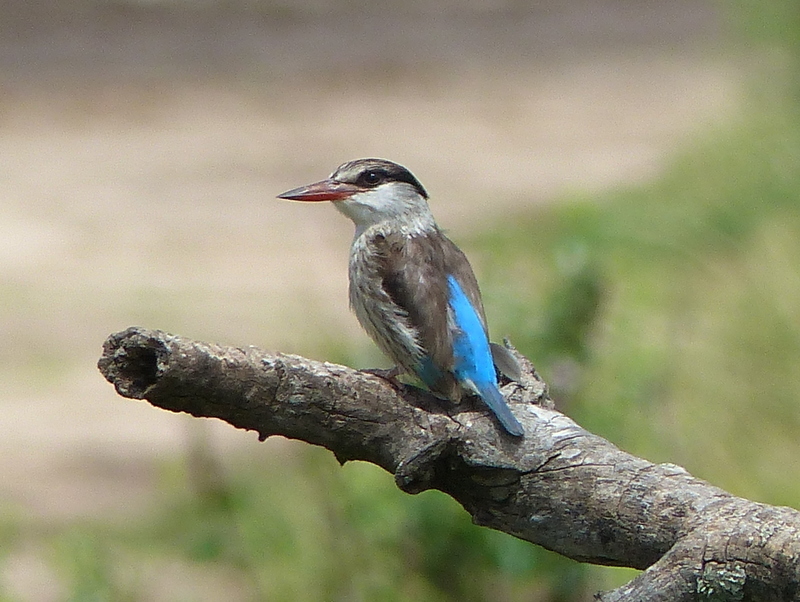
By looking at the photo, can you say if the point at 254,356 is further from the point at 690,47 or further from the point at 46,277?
the point at 690,47

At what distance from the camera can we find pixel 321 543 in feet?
15.5

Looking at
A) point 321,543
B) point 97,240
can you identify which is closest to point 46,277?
point 97,240

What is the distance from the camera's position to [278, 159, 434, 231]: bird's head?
3.30 meters

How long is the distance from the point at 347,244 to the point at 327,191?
6112 mm

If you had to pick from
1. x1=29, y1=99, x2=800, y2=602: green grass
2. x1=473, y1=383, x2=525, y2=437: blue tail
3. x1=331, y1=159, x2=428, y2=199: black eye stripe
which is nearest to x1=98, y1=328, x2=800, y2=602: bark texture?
x1=473, y1=383, x2=525, y2=437: blue tail

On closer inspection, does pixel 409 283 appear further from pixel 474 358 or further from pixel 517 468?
pixel 517 468

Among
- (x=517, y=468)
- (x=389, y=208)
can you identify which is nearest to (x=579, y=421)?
(x=389, y=208)

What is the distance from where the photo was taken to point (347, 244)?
30.8 feet

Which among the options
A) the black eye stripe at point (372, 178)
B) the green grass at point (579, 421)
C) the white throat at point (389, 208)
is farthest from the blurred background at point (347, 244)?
the black eye stripe at point (372, 178)

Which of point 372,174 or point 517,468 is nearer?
point 517,468

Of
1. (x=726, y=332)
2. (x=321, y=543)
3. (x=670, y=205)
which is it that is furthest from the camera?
A: (x=670, y=205)

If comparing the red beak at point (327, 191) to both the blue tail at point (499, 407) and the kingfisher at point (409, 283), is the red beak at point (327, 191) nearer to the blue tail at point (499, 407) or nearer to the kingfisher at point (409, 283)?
the kingfisher at point (409, 283)

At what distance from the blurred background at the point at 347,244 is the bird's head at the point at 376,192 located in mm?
931

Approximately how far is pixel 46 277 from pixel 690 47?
8.15 metres
